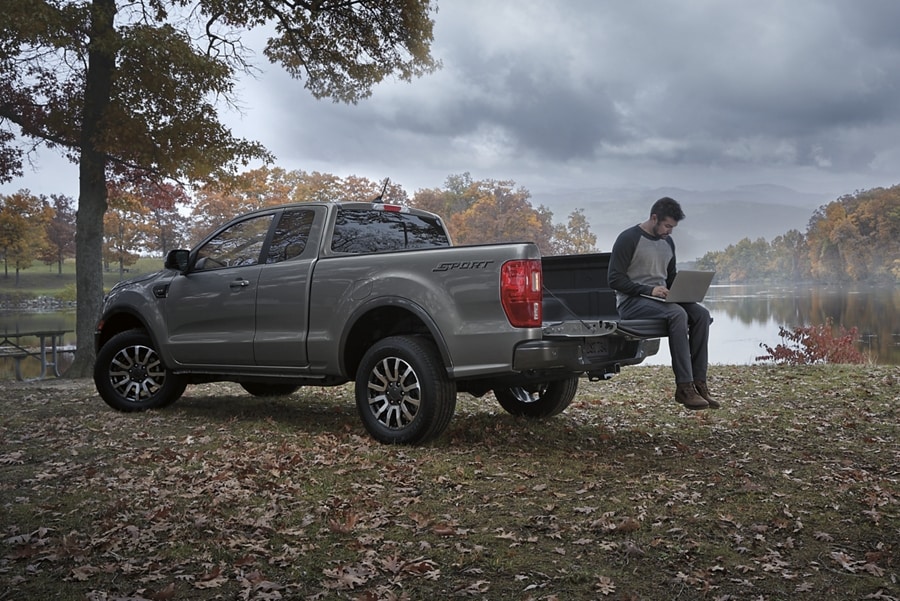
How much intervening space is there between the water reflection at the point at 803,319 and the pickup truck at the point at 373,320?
53.2 ft

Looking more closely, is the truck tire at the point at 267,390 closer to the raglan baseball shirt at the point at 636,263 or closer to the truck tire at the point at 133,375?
the truck tire at the point at 133,375

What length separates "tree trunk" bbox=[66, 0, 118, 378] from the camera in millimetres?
14578

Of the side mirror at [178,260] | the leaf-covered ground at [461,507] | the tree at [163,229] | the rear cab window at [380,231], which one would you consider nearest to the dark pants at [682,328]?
the leaf-covered ground at [461,507]

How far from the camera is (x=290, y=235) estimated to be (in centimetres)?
736

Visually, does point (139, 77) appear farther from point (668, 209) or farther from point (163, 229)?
point (163, 229)

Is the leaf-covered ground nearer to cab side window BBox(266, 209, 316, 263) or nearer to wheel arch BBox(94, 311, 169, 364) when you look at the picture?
wheel arch BBox(94, 311, 169, 364)

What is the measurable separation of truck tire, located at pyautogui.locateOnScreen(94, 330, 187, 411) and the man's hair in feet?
17.5

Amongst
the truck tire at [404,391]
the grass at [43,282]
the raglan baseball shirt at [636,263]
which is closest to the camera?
the truck tire at [404,391]

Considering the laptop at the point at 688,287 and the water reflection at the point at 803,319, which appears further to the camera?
the water reflection at the point at 803,319

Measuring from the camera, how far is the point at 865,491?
5.18 m

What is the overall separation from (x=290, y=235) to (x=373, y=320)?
1284 millimetres

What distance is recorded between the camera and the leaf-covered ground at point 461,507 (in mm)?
3750

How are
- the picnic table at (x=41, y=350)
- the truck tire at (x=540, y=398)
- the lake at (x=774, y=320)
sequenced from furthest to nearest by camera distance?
the lake at (x=774, y=320) < the picnic table at (x=41, y=350) < the truck tire at (x=540, y=398)

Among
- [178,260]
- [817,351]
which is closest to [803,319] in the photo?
[817,351]
